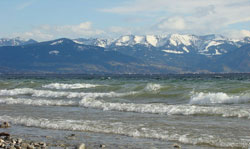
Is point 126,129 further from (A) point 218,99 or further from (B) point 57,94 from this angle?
(B) point 57,94

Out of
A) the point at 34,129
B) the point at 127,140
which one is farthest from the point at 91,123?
the point at 127,140

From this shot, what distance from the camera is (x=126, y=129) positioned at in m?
20.5

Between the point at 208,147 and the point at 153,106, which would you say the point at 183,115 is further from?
the point at 208,147

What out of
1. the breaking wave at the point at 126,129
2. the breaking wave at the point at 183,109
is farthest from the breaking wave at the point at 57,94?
the breaking wave at the point at 126,129

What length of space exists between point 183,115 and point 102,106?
345 inches

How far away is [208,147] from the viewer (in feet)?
53.8

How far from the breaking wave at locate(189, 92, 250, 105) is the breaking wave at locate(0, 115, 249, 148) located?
13.2 metres

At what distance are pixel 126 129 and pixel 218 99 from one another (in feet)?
51.8

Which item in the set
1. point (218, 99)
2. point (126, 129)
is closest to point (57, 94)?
point (218, 99)

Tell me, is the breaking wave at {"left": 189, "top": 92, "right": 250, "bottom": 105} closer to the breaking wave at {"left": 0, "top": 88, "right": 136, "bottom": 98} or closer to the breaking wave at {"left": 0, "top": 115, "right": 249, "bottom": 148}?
the breaking wave at {"left": 0, "top": 88, "right": 136, "bottom": 98}

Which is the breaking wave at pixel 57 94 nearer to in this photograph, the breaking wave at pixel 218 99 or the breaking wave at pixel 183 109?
the breaking wave at pixel 218 99

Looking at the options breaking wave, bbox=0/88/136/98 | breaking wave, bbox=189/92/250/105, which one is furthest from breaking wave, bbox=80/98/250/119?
breaking wave, bbox=0/88/136/98

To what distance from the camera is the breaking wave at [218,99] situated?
32.9 metres

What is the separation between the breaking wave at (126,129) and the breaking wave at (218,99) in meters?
13.2
